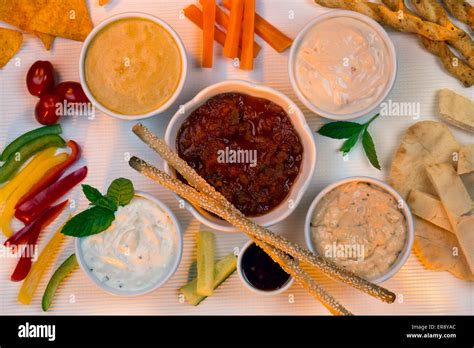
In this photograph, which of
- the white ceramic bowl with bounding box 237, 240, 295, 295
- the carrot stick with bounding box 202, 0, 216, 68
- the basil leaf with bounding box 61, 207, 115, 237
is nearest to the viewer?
the basil leaf with bounding box 61, 207, 115, 237

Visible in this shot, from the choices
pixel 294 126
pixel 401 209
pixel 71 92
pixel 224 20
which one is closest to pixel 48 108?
pixel 71 92

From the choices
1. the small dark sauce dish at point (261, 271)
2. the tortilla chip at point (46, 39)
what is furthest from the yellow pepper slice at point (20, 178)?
the small dark sauce dish at point (261, 271)

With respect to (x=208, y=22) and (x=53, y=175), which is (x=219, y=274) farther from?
(x=208, y=22)

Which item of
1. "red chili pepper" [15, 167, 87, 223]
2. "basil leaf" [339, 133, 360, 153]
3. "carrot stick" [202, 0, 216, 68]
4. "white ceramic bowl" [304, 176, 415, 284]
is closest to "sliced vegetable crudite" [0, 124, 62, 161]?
"red chili pepper" [15, 167, 87, 223]

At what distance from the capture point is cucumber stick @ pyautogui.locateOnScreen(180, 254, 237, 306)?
8.52ft

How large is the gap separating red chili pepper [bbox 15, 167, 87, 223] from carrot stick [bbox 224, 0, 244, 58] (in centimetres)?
89

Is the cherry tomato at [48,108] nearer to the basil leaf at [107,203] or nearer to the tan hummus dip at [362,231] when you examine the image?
the basil leaf at [107,203]

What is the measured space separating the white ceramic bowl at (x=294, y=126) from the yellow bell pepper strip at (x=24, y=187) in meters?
0.59

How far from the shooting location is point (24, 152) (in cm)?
262

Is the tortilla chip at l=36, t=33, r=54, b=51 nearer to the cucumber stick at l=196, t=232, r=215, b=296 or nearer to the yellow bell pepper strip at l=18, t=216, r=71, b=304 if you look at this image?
the yellow bell pepper strip at l=18, t=216, r=71, b=304

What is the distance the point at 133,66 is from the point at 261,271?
1.04m

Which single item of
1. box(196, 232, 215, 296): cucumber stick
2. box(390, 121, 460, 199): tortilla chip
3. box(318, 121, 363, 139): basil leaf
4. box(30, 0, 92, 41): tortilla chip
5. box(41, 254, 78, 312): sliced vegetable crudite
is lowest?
box(41, 254, 78, 312): sliced vegetable crudite

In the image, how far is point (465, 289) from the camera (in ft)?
8.67

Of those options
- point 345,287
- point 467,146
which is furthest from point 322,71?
point 345,287
